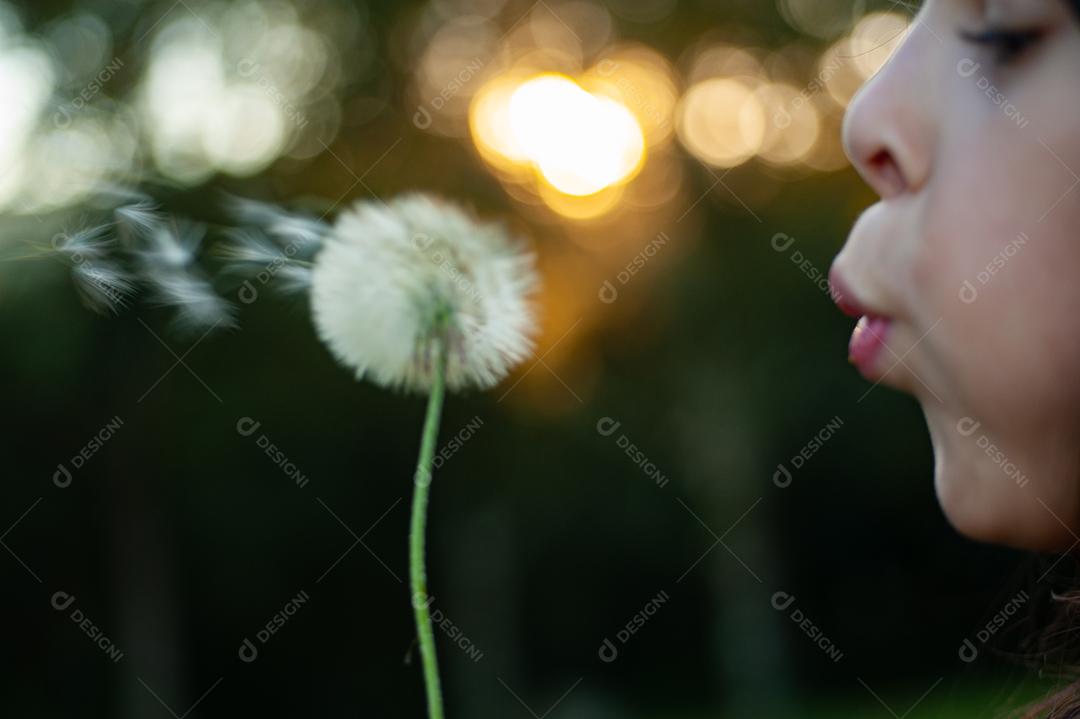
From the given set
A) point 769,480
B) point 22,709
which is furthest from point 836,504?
point 22,709

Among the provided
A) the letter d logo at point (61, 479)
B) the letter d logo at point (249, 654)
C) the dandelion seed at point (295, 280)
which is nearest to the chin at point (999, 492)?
the dandelion seed at point (295, 280)

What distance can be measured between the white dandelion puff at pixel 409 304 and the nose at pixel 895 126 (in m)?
0.39

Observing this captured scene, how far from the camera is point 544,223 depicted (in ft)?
35.2

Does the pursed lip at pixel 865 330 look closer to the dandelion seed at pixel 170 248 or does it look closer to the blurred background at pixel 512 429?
the dandelion seed at pixel 170 248

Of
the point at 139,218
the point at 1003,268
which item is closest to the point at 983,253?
the point at 1003,268

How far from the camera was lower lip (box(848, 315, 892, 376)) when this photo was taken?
3.08ft

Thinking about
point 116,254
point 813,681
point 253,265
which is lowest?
point 813,681

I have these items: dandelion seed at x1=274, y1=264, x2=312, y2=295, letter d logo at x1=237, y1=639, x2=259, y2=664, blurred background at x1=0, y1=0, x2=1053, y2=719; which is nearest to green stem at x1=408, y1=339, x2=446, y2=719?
dandelion seed at x1=274, y1=264, x2=312, y2=295

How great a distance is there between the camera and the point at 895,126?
0.91m

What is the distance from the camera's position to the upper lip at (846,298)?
951 mm

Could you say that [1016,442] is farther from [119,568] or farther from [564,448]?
[564,448]

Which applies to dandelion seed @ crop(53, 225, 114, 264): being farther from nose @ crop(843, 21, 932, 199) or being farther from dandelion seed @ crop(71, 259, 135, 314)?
nose @ crop(843, 21, 932, 199)

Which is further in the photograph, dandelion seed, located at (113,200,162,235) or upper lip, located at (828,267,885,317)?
dandelion seed, located at (113,200,162,235)

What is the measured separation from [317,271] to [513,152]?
9116 millimetres
